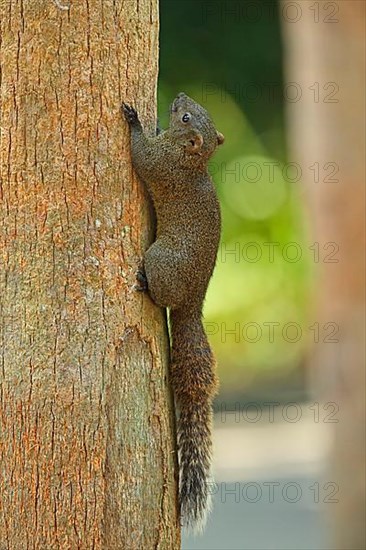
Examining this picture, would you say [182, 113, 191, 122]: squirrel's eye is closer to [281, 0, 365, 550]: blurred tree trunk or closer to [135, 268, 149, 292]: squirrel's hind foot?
[135, 268, 149, 292]: squirrel's hind foot

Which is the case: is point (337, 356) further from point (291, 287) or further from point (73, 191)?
point (291, 287)

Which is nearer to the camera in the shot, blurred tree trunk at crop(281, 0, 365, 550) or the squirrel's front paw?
the squirrel's front paw

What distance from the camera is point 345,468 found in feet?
20.2

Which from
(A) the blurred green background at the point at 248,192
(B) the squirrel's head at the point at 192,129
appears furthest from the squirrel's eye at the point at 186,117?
(A) the blurred green background at the point at 248,192

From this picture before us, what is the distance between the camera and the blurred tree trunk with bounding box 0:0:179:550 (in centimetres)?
302

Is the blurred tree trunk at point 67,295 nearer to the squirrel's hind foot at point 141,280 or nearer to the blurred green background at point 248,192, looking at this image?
the squirrel's hind foot at point 141,280

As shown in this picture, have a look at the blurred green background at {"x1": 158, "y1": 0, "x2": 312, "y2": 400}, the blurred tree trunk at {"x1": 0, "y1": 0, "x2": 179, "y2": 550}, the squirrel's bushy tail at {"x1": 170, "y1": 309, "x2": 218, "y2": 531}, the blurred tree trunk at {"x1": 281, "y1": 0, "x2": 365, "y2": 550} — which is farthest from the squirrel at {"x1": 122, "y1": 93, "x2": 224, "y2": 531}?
the blurred green background at {"x1": 158, "y1": 0, "x2": 312, "y2": 400}

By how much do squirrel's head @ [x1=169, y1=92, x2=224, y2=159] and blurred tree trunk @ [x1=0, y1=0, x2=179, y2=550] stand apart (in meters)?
0.35

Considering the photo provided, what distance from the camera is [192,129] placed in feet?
11.4

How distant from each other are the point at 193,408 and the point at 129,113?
0.91 meters

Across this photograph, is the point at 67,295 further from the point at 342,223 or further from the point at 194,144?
the point at 342,223

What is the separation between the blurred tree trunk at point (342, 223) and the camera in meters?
6.12

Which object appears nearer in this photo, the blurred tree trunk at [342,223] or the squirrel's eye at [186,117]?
the squirrel's eye at [186,117]

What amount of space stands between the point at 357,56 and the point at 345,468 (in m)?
2.32
